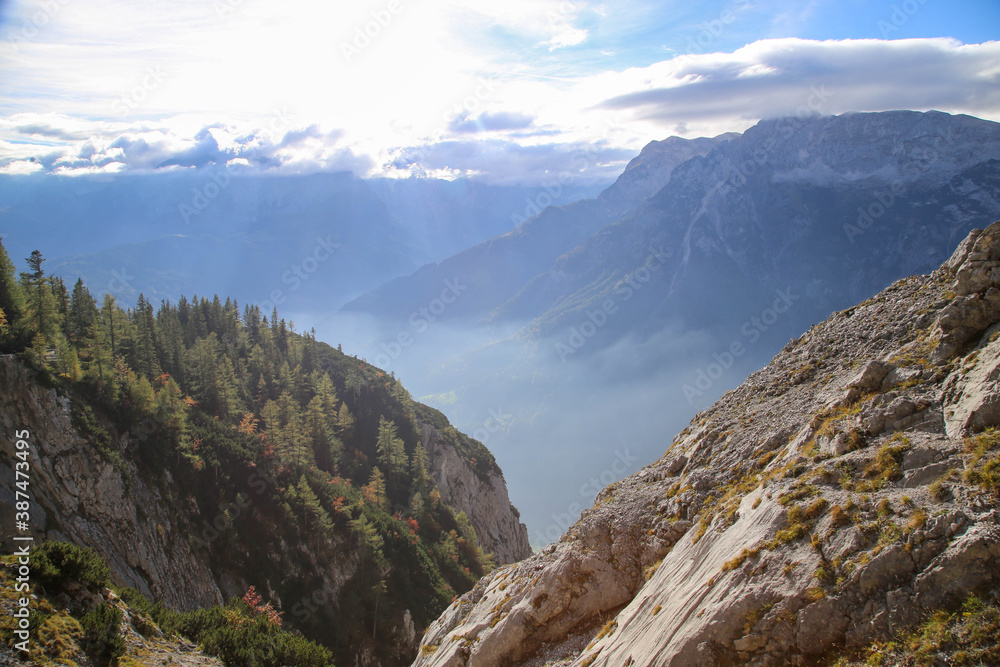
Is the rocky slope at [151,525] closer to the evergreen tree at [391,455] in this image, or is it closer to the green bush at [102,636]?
the green bush at [102,636]

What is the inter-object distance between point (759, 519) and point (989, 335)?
1009cm

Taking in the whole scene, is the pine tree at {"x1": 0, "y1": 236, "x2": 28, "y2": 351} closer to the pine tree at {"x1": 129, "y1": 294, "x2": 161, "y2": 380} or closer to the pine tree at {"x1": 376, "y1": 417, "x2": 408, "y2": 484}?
the pine tree at {"x1": 129, "y1": 294, "x2": 161, "y2": 380}

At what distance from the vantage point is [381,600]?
2670 inches

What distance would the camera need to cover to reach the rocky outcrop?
373 ft

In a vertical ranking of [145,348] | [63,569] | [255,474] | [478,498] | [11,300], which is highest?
[11,300]

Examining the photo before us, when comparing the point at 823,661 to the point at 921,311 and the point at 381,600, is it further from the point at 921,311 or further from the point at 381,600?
the point at 381,600

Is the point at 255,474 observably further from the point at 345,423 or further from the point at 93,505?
the point at 345,423

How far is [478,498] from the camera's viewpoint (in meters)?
121

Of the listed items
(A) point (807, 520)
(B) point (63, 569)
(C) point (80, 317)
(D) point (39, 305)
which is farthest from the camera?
(C) point (80, 317)

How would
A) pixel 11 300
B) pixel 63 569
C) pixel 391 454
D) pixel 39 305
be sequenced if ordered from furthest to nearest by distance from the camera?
pixel 391 454, pixel 11 300, pixel 39 305, pixel 63 569

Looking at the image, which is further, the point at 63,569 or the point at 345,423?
the point at 345,423

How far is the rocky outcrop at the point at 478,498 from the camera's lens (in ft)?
373

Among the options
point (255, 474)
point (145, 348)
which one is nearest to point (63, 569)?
point (255, 474)

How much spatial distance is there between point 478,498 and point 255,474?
61.5 m
